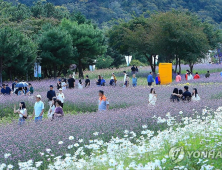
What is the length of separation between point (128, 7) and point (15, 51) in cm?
11234

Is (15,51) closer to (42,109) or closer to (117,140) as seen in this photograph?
(42,109)

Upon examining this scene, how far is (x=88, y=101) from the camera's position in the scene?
65.3 feet

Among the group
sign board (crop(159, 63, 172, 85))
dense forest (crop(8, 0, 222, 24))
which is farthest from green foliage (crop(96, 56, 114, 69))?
dense forest (crop(8, 0, 222, 24))

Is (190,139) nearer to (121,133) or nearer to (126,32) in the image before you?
(121,133)

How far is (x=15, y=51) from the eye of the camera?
38.9 meters

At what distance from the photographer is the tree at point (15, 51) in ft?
126

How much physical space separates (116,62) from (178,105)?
63.5 m

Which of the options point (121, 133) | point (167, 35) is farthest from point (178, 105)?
point (167, 35)

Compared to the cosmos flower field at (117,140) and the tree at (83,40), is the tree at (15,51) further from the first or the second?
the cosmos flower field at (117,140)

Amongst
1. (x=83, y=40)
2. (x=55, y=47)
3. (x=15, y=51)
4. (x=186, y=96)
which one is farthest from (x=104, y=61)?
(x=186, y=96)

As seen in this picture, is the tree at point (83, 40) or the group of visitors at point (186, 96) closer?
the group of visitors at point (186, 96)

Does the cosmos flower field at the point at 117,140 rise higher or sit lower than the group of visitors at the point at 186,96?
lower

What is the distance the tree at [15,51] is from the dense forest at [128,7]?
9347cm

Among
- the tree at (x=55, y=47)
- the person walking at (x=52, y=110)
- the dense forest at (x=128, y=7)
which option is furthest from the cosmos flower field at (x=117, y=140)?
the dense forest at (x=128, y=7)
